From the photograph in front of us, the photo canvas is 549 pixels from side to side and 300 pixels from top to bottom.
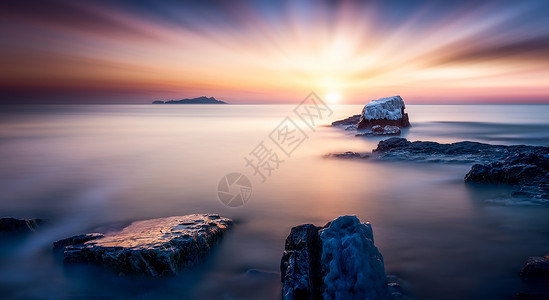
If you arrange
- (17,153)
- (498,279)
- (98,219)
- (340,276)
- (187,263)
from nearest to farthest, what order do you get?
(340,276) → (498,279) → (187,263) → (98,219) → (17,153)

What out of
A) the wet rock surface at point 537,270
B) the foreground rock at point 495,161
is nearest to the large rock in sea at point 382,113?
the foreground rock at point 495,161

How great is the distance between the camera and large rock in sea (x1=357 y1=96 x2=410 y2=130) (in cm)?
2895

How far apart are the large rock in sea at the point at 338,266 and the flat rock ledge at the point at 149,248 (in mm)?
1577

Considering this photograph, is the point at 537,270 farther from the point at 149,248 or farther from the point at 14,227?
the point at 14,227

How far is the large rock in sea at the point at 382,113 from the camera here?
2895 cm

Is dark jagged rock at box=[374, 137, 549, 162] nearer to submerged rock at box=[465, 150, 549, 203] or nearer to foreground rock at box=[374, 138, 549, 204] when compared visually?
foreground rock at box=[374, 138, 549, 204]

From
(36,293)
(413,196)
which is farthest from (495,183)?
(36,293)

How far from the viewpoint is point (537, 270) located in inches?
162

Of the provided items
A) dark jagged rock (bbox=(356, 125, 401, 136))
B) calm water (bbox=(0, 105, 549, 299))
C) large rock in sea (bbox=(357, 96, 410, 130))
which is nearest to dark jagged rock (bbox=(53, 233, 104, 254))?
calm water (bbox=(0, 105, 549, 299))

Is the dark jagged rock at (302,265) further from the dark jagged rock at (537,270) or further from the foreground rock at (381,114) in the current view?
the foreground rock at (381,114)

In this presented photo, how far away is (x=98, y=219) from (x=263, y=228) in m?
3.99

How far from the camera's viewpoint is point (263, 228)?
21.8 ft

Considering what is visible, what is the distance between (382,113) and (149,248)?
2808 centimetres

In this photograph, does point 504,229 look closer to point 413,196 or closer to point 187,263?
point 413,196
